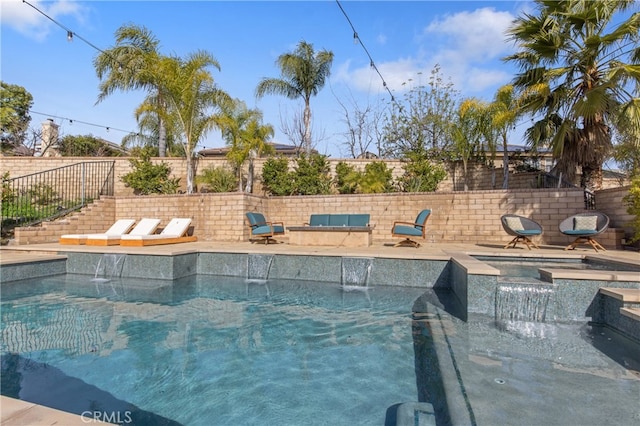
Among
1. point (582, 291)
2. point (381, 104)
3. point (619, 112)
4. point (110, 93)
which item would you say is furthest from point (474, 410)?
point (381, 104)

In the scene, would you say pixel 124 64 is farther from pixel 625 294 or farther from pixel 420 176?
pixel 625 294

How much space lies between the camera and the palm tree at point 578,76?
323 inches

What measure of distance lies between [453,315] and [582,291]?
1.50 metres

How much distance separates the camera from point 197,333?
354 centimetres

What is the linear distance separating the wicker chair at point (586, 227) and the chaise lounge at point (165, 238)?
1000cm

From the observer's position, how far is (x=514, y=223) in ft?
27.3

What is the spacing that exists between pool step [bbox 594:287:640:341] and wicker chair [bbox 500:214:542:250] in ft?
13.9

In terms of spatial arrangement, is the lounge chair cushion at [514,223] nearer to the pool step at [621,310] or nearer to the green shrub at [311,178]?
the pool step at [621,310]

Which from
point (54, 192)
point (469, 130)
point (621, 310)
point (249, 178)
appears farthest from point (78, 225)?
point (469, 130)

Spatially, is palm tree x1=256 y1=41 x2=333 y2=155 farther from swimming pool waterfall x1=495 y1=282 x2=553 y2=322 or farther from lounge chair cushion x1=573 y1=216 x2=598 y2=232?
swimming pool waterfall x1=495 y1=282 x2=553 y2=322

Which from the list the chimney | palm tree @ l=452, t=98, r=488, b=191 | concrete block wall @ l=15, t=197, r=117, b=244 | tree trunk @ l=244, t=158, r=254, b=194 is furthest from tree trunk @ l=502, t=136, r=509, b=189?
the chimney

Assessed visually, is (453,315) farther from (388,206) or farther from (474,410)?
(388,206)

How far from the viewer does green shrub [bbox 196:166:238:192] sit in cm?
1302

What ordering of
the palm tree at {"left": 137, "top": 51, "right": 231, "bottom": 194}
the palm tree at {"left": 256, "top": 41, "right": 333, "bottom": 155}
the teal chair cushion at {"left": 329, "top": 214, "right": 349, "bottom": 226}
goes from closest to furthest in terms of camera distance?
the teal chair cushion at {"left": 329, "top": 214, "right": 349, "bottom": 226} < the palm tree at {"left": 137, "top": 51, "right": 231, "bottom": 194} < the palm tree at {"left": 256, "top": 41, "right": 333, "bottom": 155}
